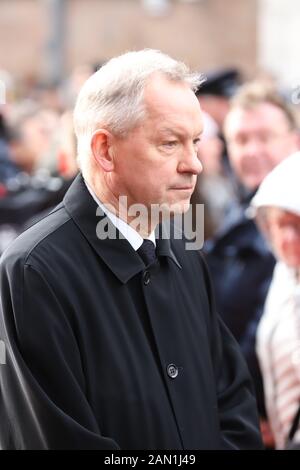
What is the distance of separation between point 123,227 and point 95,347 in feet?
1.12

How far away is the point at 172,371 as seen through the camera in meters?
2.28

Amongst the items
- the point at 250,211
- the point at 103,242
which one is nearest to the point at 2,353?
the point at 103,242

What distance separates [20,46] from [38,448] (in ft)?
109

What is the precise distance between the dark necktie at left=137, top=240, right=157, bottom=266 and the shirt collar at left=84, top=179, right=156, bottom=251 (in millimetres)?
12

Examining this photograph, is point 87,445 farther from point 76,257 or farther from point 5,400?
point 76,257

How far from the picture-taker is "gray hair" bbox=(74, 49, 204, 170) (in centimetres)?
219

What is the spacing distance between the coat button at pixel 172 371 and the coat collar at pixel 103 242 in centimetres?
26

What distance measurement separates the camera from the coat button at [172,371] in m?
2.27

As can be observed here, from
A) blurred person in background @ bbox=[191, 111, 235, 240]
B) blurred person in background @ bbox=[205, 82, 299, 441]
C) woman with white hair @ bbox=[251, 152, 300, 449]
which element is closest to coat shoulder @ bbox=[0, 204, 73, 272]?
woman with white hair @ bbox=[251, 152, 300, 449]

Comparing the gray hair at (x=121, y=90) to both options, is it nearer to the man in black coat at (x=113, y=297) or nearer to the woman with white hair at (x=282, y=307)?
the man in black coat at (x=113, y=297)

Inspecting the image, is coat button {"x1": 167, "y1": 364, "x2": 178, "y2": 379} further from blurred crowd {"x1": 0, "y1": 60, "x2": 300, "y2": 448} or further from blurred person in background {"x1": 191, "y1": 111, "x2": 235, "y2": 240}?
blurred person in background {"x1": 191, "y1": 111, "x2": 235, "y2": 240}

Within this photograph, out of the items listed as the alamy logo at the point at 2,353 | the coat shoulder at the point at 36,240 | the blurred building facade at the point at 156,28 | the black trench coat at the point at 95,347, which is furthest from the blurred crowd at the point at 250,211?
the blurred building facade at the point at 156,28

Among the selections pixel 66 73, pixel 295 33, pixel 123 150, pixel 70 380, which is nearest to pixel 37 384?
pixel 70 380

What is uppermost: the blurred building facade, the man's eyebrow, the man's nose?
the blurred building facade
